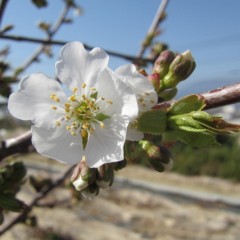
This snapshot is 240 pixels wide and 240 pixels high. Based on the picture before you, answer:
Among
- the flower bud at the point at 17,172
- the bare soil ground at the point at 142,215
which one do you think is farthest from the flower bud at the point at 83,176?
the bare soil ground at the point at 142,215

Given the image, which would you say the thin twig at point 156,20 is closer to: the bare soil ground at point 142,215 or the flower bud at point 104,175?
the flower bud at point 104,175

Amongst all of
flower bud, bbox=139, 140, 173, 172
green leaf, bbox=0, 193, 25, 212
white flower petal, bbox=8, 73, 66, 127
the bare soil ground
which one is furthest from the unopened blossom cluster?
the bare soil ground

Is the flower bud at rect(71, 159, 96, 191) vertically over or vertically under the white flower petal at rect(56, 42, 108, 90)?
under

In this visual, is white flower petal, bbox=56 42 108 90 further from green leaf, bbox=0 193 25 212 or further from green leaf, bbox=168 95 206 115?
green leaf, bbox=0 193 25 212

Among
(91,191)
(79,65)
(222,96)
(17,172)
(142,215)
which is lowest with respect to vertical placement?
(142,215)

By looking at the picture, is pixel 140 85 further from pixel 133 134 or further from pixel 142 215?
pixel 142 215

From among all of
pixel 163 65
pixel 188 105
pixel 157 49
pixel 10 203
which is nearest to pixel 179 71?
pixel 163 65

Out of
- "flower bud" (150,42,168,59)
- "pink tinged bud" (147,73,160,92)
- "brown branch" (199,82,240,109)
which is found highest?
"brown branch" (199,82,240,109)
